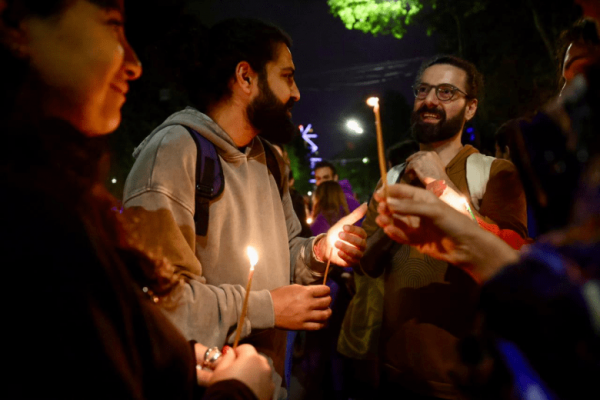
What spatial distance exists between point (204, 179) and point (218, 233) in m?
0.31

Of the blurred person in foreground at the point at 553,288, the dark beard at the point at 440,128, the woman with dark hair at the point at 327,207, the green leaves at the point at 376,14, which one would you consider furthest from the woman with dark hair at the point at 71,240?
the green leaves at the point at 376,14

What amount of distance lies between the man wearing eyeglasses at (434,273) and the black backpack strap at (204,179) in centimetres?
→ 130

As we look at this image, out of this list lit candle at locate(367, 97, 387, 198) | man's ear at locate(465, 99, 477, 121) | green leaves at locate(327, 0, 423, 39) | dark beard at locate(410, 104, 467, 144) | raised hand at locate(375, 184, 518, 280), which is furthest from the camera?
green leaves at locate(327, 0, 423, 39)

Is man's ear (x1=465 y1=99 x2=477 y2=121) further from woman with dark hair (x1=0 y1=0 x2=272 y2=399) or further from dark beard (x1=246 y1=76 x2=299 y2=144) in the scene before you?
woman with dark hair (x1=0 y1=0 x2=272 y2=399)

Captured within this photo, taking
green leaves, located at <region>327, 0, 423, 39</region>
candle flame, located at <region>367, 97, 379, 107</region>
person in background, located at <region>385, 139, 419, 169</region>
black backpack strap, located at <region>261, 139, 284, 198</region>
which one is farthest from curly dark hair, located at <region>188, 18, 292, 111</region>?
green leaves, located at <region>327, 0, 423, 39</region>

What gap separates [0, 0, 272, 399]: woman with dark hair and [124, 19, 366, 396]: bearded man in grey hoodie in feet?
1.38

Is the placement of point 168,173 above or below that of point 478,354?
above

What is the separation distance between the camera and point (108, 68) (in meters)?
1.30

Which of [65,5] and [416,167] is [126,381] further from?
[416,167]

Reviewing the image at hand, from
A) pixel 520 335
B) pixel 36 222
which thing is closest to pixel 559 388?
pixel 520 335

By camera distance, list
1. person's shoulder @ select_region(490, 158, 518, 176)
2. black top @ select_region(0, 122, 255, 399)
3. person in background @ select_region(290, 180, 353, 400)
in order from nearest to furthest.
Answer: black top @ select_region(0, 122, 255, 399) → person's shoulder @ select_region(490, 158, 518, 176) → person in background @ select_region(290, 180, 353, 400)

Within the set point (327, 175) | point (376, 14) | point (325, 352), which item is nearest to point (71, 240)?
point (325, 352)

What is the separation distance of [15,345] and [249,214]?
1612 mm

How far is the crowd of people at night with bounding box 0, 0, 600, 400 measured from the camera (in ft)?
2.91
